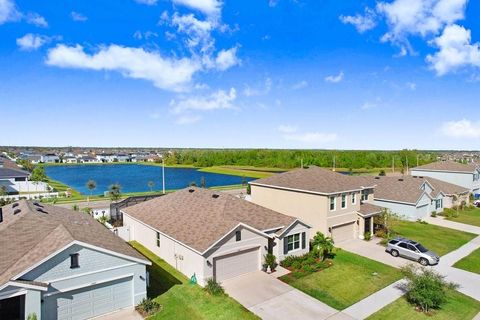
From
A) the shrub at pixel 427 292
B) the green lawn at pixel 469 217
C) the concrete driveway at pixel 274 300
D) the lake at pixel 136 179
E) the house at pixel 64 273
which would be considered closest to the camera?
the house at pixel 64 273

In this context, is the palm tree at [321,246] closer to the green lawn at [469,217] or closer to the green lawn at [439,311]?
the green lawn at [439,311]

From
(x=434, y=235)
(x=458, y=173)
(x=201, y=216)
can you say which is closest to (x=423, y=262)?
(x=434, y=235)

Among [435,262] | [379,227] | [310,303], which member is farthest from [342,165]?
[310,303]

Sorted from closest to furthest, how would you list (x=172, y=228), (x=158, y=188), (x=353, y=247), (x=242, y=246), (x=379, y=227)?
1. (x=242, y=246)
2. (x=172, y=228)
3. (x=353, y=247)
4. (x=379, y=227)
5. (x=158, y=188)

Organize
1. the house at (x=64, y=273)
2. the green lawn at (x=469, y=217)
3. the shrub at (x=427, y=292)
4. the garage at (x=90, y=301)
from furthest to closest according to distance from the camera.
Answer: the green lawn at (x=469, y=217), the shrub at (x=427, y=292), the garage at (x=90, y=301), the house at (x=64, y=273)

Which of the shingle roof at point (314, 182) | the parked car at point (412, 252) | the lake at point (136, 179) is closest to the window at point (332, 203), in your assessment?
the shingle roof at point (314, 182)

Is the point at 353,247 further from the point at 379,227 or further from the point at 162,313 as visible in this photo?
the point at 162,313

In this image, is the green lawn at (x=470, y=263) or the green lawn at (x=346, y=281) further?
the green lawn at (x=470, y=263)

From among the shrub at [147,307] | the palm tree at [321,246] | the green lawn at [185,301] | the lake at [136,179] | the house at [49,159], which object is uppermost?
the house at [49,159]
